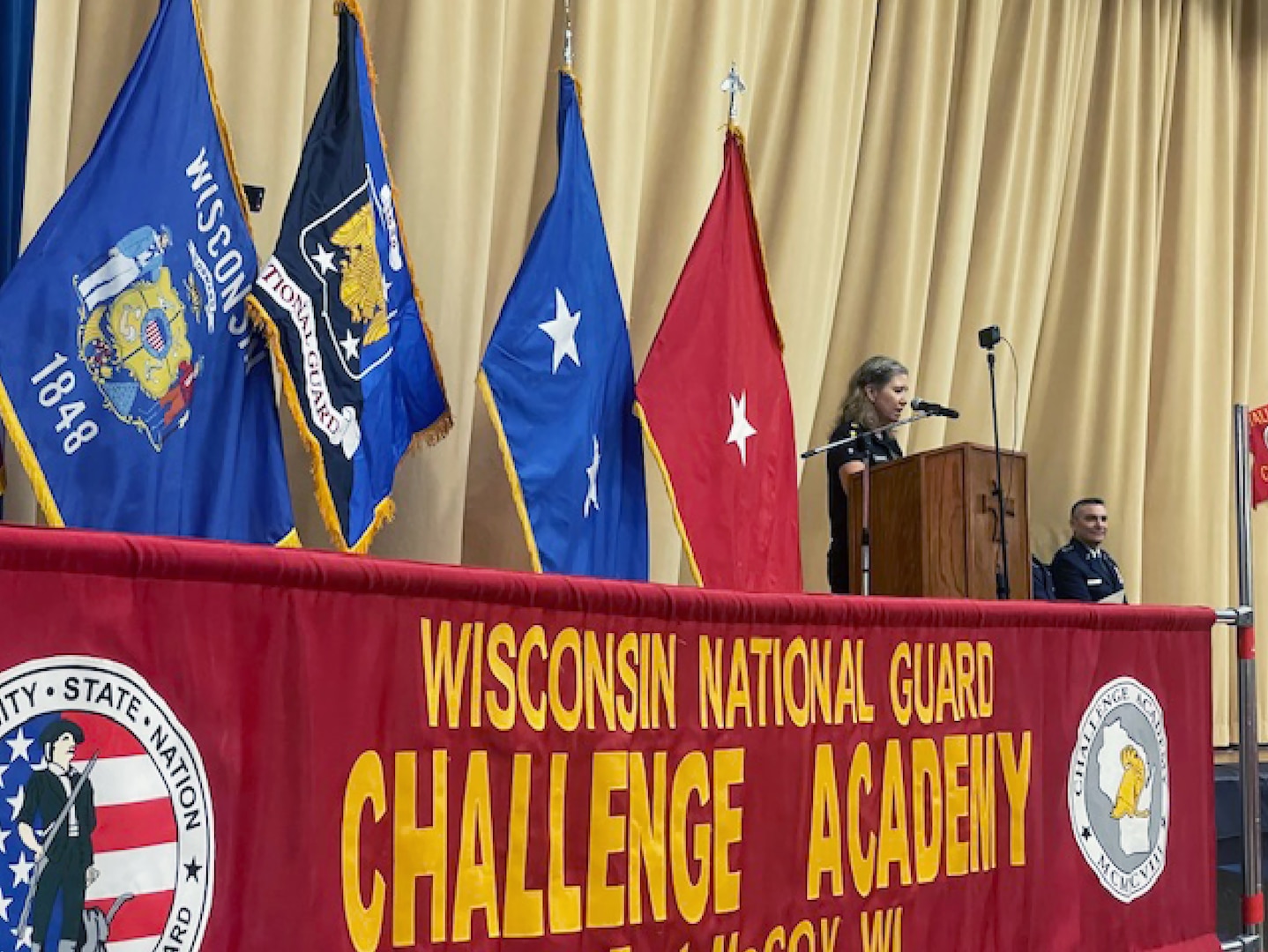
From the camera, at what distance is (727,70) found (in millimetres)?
5445

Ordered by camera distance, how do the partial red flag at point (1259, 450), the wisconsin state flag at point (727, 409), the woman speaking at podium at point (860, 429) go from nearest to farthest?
the wisconsin state flag at point (727, 409) < the partial red flag at point (1259, 450) < the woman speaking at podium at point (860, 429)

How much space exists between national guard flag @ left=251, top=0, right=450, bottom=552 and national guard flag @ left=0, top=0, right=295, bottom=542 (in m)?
0.09

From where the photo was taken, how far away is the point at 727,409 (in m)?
4.34

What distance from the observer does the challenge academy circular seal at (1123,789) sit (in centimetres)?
337

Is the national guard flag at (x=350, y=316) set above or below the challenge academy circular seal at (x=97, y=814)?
above

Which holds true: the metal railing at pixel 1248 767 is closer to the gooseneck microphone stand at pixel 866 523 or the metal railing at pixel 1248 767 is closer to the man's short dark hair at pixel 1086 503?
the gooseneck microphone stand at pixel 866 523

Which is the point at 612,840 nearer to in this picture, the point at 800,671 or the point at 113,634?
the point at 800,671

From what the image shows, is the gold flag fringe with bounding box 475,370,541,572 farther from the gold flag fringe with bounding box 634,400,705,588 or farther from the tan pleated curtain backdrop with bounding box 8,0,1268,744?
the tan pleated curtain backdrop with bounding box 8,0,1268,744

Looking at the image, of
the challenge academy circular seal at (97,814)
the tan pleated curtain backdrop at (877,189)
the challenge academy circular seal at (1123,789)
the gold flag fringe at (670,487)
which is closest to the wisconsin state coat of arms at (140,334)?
the tan pleated curtain backdrop at (877,189)

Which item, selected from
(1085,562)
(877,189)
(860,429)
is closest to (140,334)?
(860,429)

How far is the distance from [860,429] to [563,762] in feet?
9.55

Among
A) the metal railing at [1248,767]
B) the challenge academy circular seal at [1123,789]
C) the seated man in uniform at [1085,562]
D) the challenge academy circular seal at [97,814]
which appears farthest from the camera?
the seated man in uniform at [1085,562]

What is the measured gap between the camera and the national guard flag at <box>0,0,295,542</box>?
2973 mm

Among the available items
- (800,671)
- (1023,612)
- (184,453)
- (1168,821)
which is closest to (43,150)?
(184,453)
